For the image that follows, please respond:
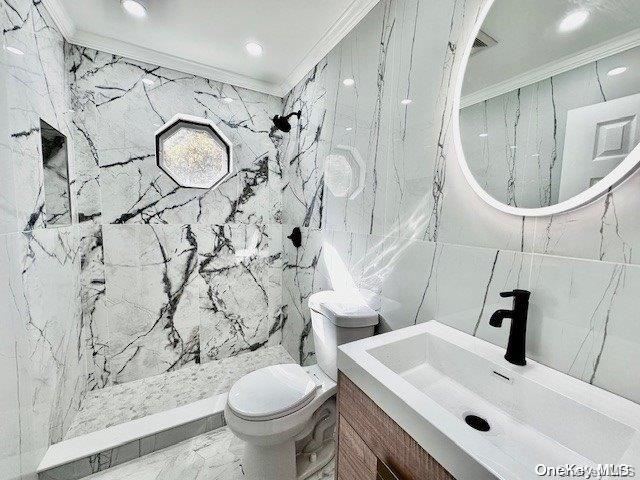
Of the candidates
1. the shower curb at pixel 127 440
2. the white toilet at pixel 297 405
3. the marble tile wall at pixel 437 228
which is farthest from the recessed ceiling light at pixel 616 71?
the shower curb at pixel 127 440

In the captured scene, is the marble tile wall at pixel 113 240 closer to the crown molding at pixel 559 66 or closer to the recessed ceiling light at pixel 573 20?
the crown molding at pixel 559 66

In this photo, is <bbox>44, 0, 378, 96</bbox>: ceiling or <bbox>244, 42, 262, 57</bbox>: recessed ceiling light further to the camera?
<bbox>244, 42, 262, 57</bbox>: recessed ceiling light

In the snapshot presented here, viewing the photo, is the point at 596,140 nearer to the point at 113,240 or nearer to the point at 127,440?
the point at 127,440

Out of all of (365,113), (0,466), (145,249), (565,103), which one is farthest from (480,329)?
(145,249)

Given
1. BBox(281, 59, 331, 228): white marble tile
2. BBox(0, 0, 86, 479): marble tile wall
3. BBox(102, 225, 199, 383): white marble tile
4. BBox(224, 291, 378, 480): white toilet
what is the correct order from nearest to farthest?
1. BBox(0, 0, 86, 479): marble tile wall
2. BBox(224, 291, 378, 480): white toilet
3. BBox(281, 59, 331, 228): white marble tile
4. BBox(102, 225, 199, 383): white marble tile

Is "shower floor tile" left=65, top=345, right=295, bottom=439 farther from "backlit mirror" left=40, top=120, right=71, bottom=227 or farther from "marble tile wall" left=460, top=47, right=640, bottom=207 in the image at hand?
"marble tile wall" left=460, top=47, right=640, bottom=207

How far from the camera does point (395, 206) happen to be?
125 centimetres

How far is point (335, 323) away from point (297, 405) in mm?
401

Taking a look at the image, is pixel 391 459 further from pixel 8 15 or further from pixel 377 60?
pixel 8 15

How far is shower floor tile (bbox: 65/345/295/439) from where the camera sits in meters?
1.69

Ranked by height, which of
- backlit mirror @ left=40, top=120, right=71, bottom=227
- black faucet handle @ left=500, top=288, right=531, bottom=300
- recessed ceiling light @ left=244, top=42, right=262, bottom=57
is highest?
recessed ceiling light @ left=244, top=42, right=262, bottom=57

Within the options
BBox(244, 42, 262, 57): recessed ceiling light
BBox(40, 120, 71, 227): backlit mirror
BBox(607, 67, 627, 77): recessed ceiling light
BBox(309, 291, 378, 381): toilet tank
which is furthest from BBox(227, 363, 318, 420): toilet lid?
BBox(244, 42, 262, 57): recessed ceiling light

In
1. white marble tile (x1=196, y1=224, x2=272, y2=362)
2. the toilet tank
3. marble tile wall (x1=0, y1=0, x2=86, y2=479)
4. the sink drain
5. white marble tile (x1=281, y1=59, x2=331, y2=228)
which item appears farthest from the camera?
white marble tile (x1=196, y1=224, x2=272, y2=362)

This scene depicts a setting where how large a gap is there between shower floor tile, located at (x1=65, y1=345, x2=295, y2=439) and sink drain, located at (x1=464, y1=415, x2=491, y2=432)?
1763mm
